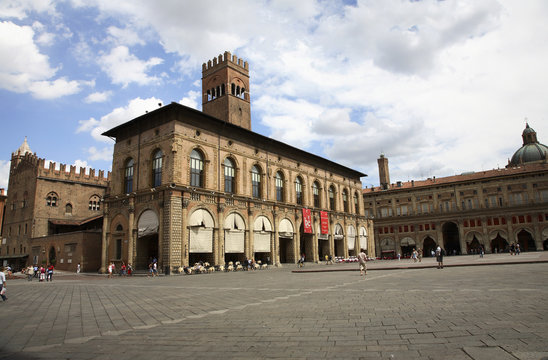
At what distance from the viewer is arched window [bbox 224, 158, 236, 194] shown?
3634 centimetres

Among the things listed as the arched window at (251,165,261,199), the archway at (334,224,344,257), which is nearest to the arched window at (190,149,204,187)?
the arched window at (251,165,261,199)

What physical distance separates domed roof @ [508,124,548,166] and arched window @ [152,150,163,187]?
79814 millimetres

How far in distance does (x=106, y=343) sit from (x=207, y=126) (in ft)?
96.8

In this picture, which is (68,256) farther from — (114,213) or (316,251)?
(316,251)

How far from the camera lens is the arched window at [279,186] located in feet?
142

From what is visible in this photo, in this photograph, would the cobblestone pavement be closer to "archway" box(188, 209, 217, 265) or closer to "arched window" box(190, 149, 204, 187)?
"archway" box(188, 209, 217, 265)

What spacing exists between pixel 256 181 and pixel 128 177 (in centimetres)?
1309

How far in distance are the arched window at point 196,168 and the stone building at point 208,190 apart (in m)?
0.09

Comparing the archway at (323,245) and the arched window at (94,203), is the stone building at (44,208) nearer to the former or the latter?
the arched window at (94,203)

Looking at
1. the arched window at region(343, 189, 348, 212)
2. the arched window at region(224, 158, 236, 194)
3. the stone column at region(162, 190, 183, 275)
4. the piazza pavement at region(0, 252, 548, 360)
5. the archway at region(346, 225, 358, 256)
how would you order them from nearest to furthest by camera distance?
the piazza pavement at region(0, 252, 548, 360) → the stone column at region(162, 190, 183, 275) → the arched window at region(224, 158, 236, 194) → the archway at region(346, 225, 358, 256) → the arched window at region(343, 189, 348, 212)

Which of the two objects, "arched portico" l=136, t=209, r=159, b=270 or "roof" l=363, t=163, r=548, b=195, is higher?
"roof" l=363, t=163, r=548, b=195

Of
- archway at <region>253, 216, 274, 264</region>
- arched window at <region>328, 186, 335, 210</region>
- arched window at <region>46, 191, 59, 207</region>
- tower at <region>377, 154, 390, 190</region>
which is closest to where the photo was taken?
archway at <region>253, 216, 274, 264</region>

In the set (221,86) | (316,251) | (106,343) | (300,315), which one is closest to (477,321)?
(300,315)

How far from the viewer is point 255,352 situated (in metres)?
5.61
